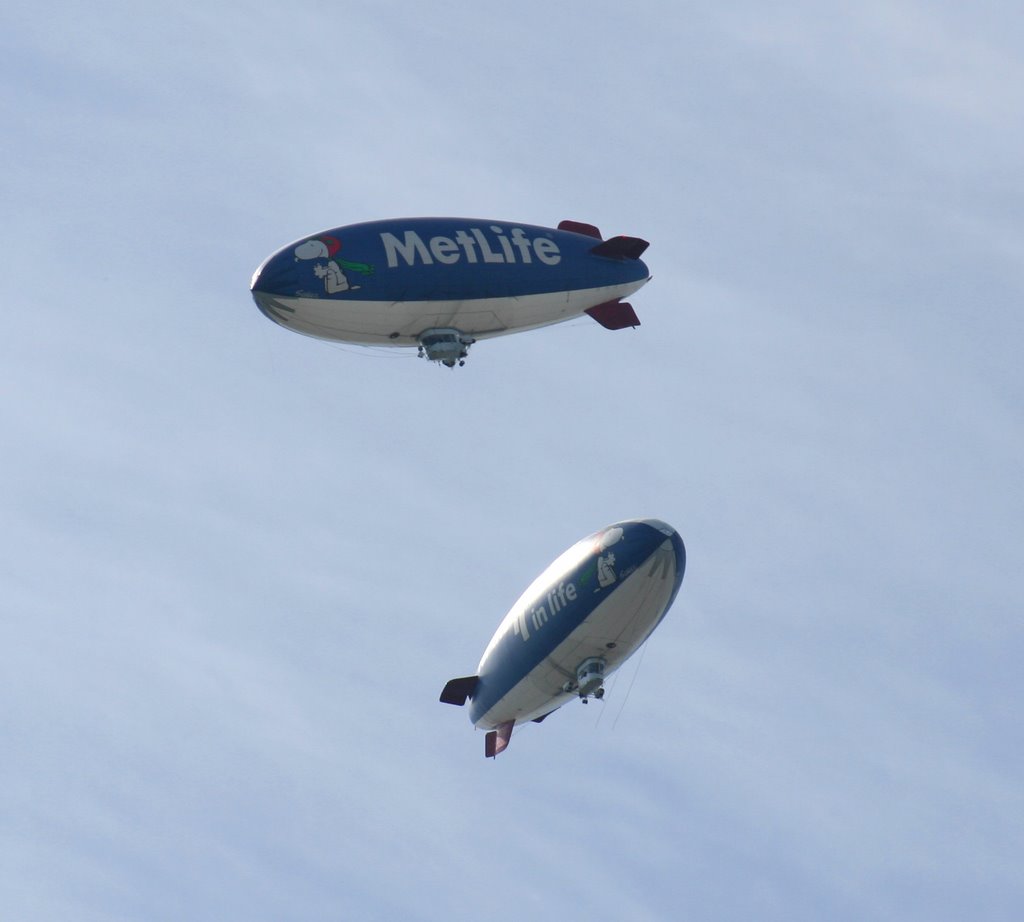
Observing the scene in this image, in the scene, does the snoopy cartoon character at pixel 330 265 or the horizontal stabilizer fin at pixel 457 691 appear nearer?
the snoopy cartoon character at pixel 330 265

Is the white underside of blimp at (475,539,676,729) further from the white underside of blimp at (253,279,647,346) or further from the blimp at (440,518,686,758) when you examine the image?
the white underside of blimp at (253,279,647,346)

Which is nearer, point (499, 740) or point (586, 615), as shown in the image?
point (586, 615)

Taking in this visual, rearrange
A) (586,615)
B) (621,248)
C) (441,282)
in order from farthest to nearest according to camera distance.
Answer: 1. (621,248)
2. (441,282)
3. (586,615)

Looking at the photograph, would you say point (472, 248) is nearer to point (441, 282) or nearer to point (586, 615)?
point (441, 282)

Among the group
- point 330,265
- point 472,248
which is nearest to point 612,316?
point 472,248

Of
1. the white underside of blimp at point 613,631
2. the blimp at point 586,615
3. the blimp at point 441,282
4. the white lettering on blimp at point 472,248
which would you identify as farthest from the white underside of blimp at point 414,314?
the white underside of blimp at point 613,631

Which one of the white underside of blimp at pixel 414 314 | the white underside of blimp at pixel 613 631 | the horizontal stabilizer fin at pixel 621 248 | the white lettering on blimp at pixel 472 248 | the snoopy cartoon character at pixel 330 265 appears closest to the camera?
the white underside of blimp at pixel 613 631

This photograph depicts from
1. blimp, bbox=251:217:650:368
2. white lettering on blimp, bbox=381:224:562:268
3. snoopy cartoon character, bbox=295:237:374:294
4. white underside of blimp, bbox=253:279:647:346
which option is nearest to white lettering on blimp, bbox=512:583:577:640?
blimp, bbox=251:217:650:368

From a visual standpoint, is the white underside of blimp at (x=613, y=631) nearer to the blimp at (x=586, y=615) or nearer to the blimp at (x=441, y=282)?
the blimp at (x=586, y=615)
